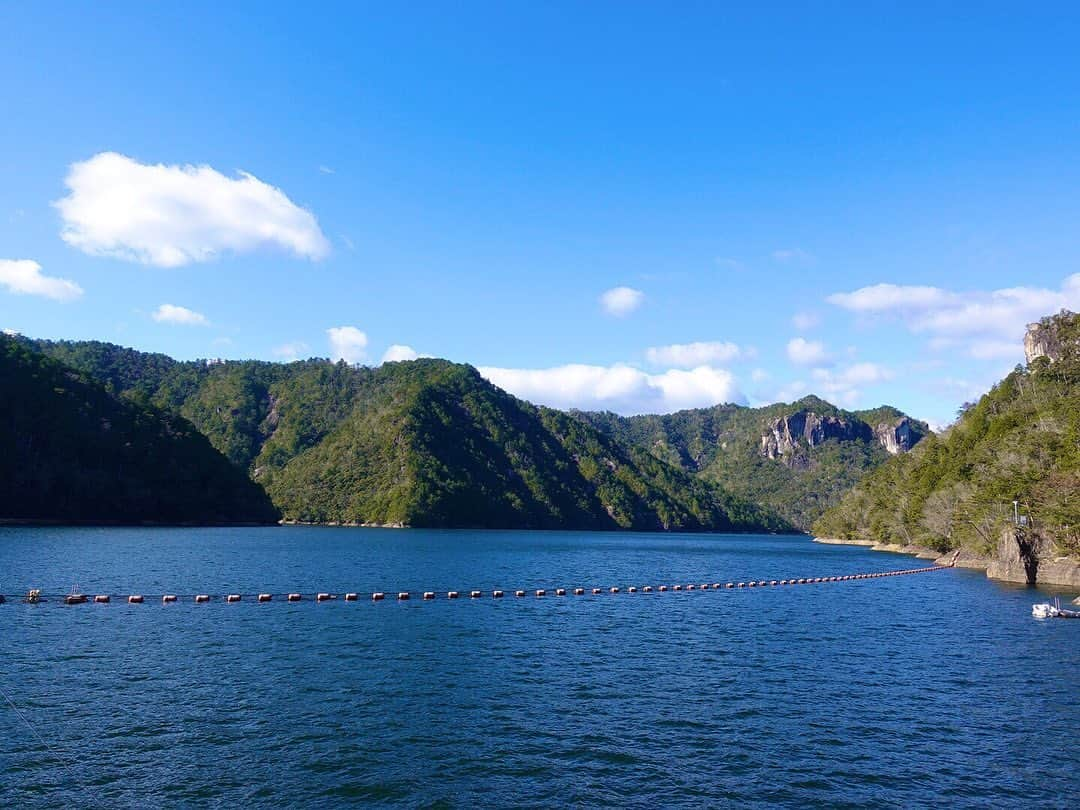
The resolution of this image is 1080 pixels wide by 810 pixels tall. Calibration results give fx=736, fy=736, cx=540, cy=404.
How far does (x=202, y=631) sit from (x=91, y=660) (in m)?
9.30

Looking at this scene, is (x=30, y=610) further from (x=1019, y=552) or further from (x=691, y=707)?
(x=1019, y=552)

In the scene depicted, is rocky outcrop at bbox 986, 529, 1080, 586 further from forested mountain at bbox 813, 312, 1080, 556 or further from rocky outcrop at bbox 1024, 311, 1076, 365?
rocky outcrop at bbox 1024, 311, 1076, 365

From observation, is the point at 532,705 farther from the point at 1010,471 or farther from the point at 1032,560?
the point at 1010,471

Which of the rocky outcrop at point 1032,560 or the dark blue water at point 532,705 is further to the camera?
the rocky outcrop at point 1032,560

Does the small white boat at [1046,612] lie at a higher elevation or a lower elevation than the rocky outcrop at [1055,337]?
lower

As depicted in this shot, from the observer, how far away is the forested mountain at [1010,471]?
84625 millimetres

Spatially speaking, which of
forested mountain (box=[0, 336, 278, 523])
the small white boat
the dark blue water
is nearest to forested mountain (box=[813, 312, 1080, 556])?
the small white boat

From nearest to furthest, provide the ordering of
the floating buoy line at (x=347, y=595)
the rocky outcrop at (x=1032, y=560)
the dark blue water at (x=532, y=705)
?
the dark blue water at (x=532, y=705), the floating buoy line at (x=347, y=595), the rocky outcrop at (x=1032, y=560)

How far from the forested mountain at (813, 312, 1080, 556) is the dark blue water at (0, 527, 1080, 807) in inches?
1019

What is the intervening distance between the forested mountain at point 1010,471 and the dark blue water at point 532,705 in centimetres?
2589

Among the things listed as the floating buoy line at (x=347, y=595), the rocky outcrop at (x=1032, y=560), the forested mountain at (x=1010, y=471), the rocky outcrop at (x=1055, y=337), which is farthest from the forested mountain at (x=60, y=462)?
the rocky outcrop at (x=1055, y=337)

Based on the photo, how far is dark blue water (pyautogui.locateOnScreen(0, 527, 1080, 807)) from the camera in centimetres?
2230

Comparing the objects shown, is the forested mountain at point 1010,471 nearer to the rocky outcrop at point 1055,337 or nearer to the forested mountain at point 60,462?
the rocky outcrop at point 1055,337

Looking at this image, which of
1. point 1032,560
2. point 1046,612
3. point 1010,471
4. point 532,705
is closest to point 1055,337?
point 1010,471
